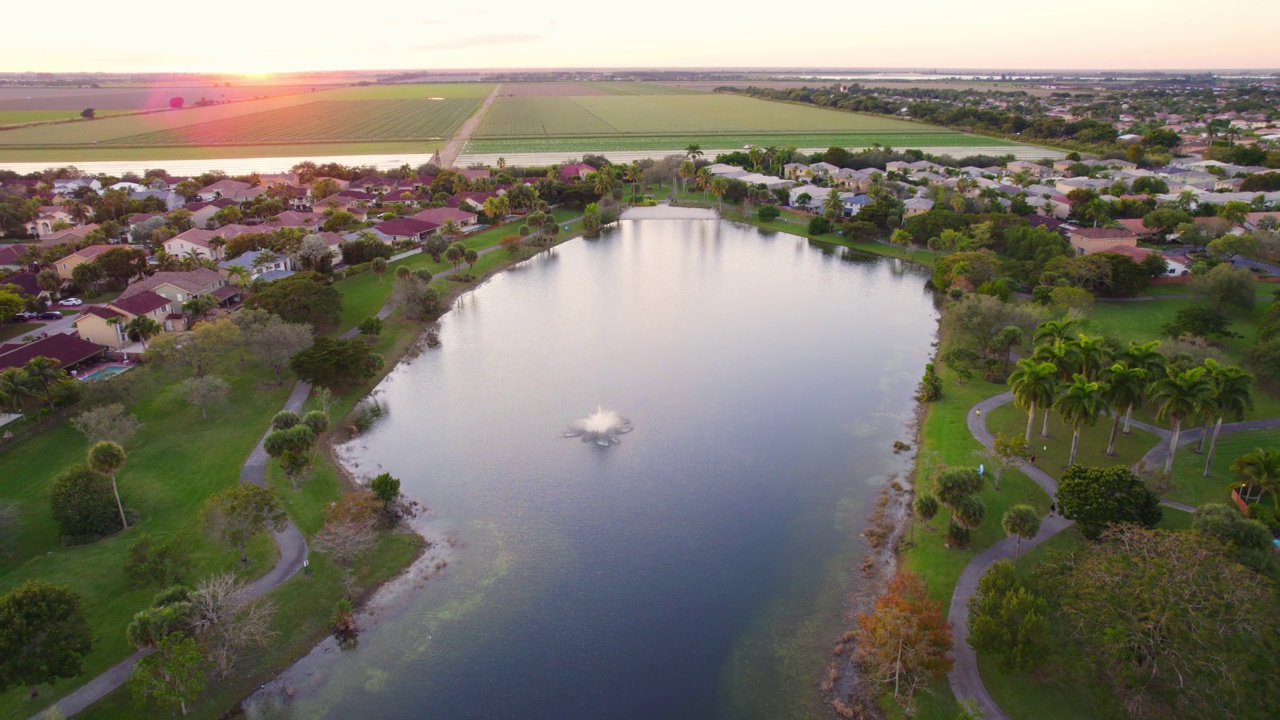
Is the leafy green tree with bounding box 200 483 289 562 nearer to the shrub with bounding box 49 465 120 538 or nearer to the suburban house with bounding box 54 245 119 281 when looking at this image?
the shrub with bounding box 49 465 120 538

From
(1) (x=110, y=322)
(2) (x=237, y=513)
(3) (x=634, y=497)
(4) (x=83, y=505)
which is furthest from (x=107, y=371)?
(3) (x=634, y=497)

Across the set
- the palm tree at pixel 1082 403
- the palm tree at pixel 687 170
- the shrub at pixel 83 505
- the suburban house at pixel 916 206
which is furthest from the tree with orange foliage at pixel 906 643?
the palm tree at pixel 687 170

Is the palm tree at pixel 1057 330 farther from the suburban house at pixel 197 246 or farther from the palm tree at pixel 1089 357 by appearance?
the suburban house at pixel 197 246

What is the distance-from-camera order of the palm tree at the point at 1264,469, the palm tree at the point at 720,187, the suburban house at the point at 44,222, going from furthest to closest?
the palm tree at the point at 720,187
the suburban house at the point at 44,222
the palm tree at the point at 1264,469

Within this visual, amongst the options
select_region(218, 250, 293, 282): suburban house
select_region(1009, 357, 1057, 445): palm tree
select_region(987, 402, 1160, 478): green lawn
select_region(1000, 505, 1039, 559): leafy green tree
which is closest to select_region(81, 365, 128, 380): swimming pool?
select_region(218, 250, 293, 282): suburban house

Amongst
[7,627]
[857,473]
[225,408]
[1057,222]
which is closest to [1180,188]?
[1057,222]

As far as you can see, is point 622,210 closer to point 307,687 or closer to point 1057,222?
point 1057,222

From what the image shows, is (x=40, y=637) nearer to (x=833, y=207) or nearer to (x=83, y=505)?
(x=83, y=505)
